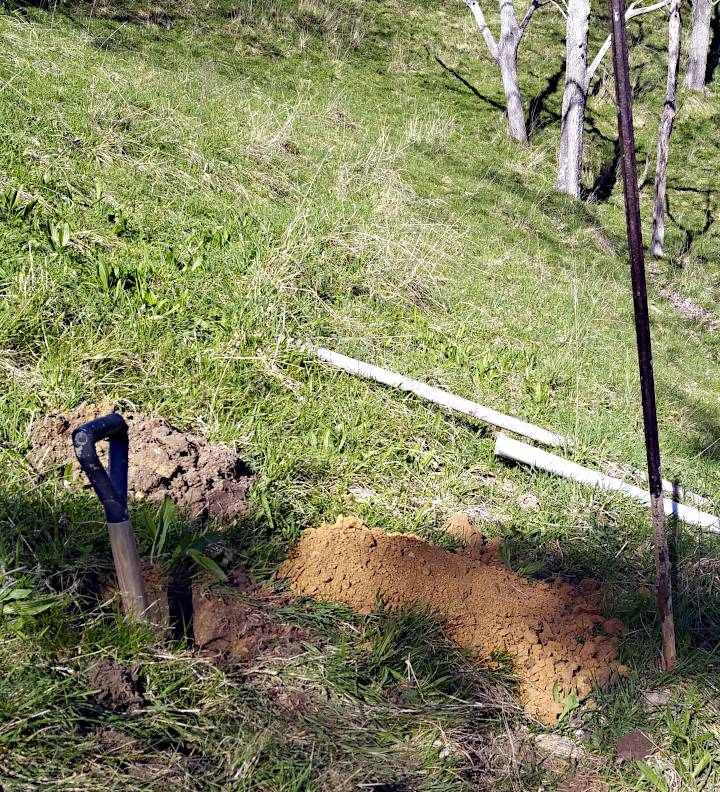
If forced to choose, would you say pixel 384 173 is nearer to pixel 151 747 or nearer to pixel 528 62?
pixel 151 747

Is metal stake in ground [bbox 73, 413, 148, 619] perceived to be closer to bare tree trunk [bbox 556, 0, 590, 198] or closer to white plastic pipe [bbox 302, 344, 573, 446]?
white plastic pipe [bbox 302, 344, 573, 446]

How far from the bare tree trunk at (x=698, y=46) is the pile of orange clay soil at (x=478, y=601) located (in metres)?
15.1

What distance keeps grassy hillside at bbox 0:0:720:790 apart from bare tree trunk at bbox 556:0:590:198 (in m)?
0.73

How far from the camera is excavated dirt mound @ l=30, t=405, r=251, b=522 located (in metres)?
2.97

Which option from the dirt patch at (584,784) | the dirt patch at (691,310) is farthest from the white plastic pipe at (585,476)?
the dirt patch at (691,310)

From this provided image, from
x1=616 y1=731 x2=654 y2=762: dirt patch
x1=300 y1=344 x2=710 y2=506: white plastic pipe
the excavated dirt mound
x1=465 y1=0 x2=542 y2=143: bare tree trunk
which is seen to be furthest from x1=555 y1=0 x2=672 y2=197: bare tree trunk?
x1=616 y1=731 x2=654 y2=762: dirt patch

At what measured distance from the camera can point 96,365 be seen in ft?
11.8

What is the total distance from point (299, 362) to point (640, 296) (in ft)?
6.93

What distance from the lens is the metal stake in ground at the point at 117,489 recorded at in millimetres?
2008

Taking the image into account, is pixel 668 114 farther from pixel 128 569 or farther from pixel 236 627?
pixel 128 569

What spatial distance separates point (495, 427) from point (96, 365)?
2224mm

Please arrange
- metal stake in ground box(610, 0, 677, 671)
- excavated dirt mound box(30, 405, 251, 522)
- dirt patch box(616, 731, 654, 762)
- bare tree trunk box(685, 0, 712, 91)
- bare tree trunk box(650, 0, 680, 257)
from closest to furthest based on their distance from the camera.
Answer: metal stake in ground box(610, 0, 677, 671) → dirt patch box(616, 731, 654, 762) → excavated dirt mound box(30, 405, 251, 522) → bare tree trunk box(650, 0, 680, 257) → bare tree trunk box(685, 0, 712, 91)

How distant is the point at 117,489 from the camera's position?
2.13m

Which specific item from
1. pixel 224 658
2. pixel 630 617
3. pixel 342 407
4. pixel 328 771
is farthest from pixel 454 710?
pixel 342 407
